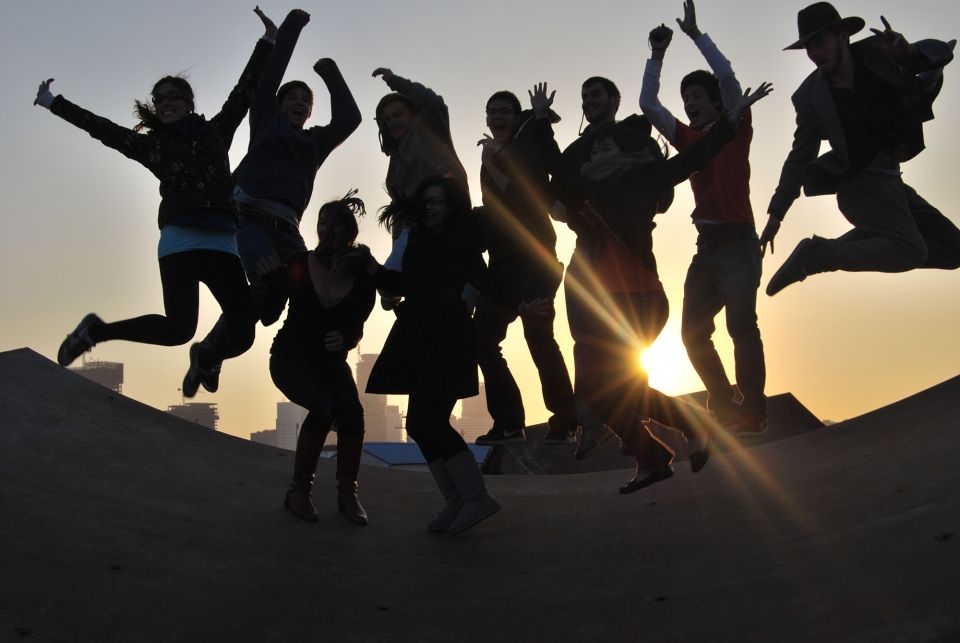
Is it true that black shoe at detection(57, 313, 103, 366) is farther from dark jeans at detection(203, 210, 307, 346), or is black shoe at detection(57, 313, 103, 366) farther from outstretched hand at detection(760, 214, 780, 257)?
outstretched hand at detection(760, 214, 780, 257)

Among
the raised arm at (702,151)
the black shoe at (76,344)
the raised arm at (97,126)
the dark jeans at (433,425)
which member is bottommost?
the dark jeans at (433,425)

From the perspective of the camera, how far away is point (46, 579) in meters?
3.64

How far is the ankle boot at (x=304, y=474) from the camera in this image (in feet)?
17.3

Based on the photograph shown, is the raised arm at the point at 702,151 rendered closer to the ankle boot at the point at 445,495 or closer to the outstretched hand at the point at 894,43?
the outstretched hand at the point at 894,43

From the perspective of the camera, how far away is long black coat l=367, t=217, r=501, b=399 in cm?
494

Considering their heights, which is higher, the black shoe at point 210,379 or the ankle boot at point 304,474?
the black shoe at point 210,379

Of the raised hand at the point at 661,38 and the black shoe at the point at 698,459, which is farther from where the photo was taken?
the raised hand at the point at 661,38

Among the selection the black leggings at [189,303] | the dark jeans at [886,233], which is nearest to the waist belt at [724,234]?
the dark jeans at [886,233]

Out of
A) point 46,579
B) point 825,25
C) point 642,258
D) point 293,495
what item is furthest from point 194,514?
point 825,25

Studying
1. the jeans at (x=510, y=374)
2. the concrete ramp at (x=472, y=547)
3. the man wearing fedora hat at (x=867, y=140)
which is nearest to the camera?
the concrete ramp at (x=472, y=547)

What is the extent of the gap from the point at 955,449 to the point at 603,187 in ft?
7.47

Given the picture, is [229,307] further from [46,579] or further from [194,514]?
[46,579]

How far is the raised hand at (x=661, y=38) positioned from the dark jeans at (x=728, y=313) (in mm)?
1301

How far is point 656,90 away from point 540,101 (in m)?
1.10
